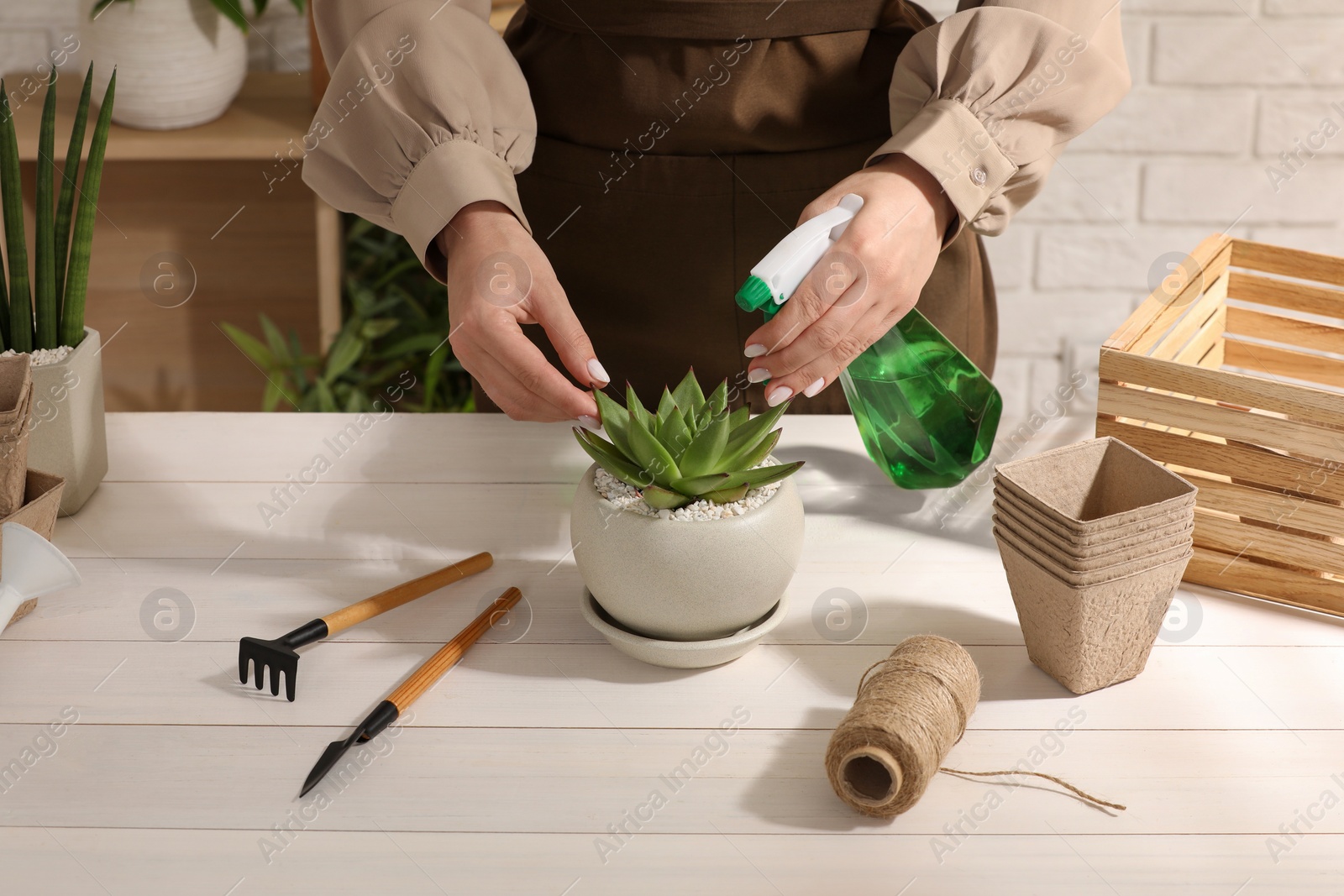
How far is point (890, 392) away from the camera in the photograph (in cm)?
92

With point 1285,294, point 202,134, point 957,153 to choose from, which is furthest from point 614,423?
point 202,134

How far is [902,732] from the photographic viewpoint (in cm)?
60

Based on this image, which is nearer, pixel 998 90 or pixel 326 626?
pixel 326 626

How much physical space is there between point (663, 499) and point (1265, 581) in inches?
17.5

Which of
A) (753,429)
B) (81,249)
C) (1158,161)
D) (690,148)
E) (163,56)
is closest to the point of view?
(753,429)

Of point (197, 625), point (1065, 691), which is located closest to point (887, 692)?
point (1065, 691)

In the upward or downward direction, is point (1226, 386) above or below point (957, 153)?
below

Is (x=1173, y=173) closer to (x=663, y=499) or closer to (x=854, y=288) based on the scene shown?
(x=854, y=288)

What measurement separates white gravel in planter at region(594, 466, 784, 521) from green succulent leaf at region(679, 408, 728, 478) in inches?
0.9

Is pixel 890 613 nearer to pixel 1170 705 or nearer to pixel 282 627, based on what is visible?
pixel 1170 705

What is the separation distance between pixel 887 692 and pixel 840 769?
52 millimetres

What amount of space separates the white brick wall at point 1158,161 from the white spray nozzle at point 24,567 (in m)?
1.26

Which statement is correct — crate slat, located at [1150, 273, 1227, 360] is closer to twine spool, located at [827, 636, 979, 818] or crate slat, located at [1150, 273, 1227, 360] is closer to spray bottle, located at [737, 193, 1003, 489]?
spray bottle, located at [737, 193, 1003, 489]

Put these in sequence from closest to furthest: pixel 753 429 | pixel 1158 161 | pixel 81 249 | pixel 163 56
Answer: pixel 753 429, pixel 81 249, pixel 163 56, pixel 1158 161
